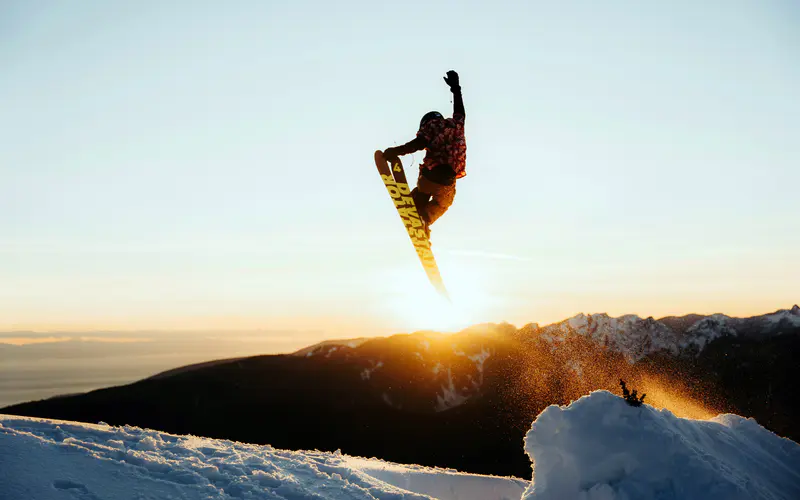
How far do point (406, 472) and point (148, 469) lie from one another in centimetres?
840

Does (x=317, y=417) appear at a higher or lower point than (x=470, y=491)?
lower

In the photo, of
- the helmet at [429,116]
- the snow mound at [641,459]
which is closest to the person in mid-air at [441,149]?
the helmet at [429,116]

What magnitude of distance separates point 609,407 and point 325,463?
6.80 meters

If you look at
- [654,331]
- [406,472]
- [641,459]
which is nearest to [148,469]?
[406,472]

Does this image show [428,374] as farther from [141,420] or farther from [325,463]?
[325,463]

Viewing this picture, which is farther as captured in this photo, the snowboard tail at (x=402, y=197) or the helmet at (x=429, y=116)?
the snowboard tail at (x=402, y=197)

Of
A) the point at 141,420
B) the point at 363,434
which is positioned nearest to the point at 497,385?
the point at 363,434

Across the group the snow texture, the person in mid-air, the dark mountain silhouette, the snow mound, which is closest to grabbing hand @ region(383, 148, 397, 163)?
the person in mid-air

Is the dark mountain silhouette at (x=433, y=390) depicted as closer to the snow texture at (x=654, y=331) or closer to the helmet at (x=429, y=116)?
the snow texture at (x=654, y=331)

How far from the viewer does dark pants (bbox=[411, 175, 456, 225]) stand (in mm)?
11234

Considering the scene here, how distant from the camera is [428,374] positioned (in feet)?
368

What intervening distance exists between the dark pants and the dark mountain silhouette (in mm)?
51008

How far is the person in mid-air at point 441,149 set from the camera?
10500 mm

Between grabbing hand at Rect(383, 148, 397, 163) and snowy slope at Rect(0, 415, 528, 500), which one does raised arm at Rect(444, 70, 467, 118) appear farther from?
snowy slope at Rect(0, 415, 528, 500)
